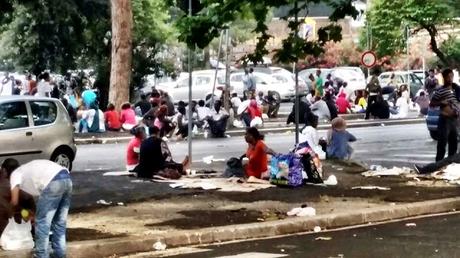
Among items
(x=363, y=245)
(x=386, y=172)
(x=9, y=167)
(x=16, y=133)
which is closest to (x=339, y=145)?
(x=386, y=172)

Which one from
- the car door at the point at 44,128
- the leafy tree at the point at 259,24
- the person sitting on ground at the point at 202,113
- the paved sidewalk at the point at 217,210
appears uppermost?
the leafy tree at the point at 259,24

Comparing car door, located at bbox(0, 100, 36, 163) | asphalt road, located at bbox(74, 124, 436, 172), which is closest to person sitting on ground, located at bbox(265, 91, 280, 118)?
asphalt road, located at bbox(74, 124, 436, 172)

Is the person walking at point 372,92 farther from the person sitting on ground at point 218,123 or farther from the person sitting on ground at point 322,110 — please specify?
the person sitting on ground at point 218,123

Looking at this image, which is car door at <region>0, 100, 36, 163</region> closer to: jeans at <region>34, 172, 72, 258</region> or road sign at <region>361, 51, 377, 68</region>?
jeans at <region>34, 172, 72, 258</region>

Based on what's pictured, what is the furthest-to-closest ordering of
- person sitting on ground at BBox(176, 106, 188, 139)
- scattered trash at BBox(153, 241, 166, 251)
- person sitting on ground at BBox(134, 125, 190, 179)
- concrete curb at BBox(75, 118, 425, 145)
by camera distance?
person sitting on ground at BBox(176, 106, 188, 139), concrete curb at BBox(75, 118, 425, 145), person sitting on ground at BBox(134, 125, 190, 179), scattered trash at BBox(153, 241, 166, 251)

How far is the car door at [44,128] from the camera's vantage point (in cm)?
1731

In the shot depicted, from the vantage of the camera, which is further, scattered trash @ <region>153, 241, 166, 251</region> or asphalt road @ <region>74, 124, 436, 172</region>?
asphalt road @ <region>74, 124, 436, 172</region>

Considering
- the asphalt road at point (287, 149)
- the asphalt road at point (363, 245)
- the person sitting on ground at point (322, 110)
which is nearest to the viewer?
the asphalt road at point (363, 245)

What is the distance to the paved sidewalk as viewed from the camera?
1117 cm

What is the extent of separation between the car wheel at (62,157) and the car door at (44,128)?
0.14 m

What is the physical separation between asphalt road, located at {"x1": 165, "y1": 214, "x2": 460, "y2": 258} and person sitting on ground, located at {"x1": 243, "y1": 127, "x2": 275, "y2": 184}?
385 centimetres

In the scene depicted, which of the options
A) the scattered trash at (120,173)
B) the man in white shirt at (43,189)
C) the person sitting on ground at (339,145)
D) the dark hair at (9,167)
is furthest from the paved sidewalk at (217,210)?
the person sitting on ground at (339,145)

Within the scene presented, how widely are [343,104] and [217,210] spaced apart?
28150 millimetres

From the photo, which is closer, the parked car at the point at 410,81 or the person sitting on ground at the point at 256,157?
the person sitting on ground at the point at 256,157
